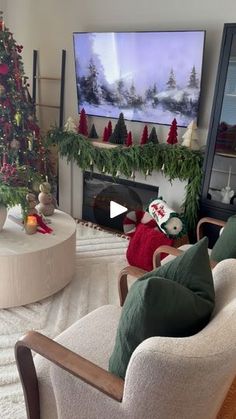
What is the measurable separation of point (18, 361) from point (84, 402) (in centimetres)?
28

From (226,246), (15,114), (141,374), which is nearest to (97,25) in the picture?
(15,114)

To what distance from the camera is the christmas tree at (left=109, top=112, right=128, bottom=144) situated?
11.2ft

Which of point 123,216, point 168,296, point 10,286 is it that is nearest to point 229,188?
point 123,216

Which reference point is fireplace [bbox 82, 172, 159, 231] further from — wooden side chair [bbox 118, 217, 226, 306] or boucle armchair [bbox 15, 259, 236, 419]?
boucle armchair [bbox 15, 259, 236, 419]

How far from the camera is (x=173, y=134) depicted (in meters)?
3.12

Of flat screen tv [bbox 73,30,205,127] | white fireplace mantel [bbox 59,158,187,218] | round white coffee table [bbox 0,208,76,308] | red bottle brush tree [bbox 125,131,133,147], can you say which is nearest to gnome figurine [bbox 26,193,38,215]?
round white coffee table [bbox 0,208,76,308]

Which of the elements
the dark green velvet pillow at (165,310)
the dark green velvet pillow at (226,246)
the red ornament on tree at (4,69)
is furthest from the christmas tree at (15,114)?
the dark green velvet pillow at (165,310)

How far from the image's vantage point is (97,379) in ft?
3.41

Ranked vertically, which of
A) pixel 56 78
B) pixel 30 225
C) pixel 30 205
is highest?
pixel 56 78

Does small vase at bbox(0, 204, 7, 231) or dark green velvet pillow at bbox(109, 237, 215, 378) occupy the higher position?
dark green velvet pillow at bbox(109, 237, 215, 378)

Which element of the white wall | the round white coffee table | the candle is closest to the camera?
the round white coffee table

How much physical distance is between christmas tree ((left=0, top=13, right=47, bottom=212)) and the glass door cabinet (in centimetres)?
151
